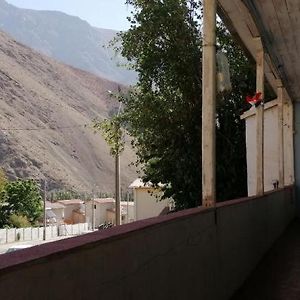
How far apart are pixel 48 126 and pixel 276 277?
10307cm

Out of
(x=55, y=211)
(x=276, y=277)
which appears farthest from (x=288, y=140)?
(x=55, y=211)

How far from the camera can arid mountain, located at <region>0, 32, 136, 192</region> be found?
92.8 meters

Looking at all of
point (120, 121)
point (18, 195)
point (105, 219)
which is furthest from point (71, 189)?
point (120, 121)

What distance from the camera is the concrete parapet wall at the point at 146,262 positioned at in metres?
1.96

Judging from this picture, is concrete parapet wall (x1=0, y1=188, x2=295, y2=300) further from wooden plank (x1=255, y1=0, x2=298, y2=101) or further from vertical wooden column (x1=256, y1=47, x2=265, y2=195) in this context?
wooden plank (x1=255, y1=0, x2=298, y2=101)

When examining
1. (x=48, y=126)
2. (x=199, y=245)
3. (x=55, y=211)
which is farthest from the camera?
(x=48, y=126)

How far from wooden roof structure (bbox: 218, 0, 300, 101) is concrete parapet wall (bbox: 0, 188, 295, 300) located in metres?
2.42

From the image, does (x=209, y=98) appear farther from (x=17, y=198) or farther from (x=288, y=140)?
(x=17, y=198)

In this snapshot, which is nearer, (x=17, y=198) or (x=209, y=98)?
(x=209, y=98)

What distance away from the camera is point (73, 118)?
120250 millimetres

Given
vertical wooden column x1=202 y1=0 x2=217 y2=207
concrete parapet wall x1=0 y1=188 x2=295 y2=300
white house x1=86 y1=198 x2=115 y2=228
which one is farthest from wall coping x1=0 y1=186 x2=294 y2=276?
white house x1=86 y1=198 x2=115 y2=228

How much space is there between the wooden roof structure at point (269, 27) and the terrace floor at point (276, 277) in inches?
123

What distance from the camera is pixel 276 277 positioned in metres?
6.48

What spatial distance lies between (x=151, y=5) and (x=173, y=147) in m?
4.72
